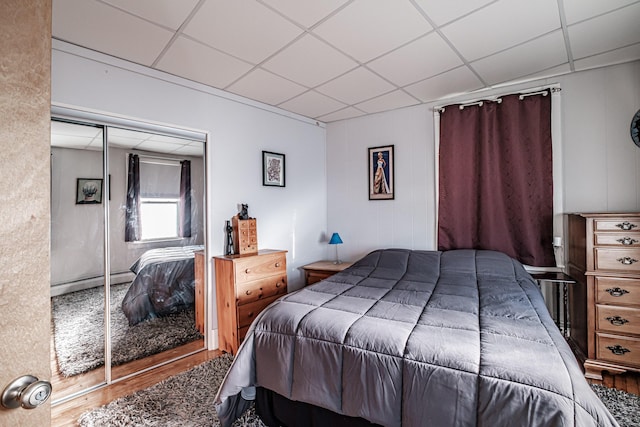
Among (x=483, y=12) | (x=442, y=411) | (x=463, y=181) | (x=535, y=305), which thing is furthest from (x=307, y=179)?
(x=442, y=411)

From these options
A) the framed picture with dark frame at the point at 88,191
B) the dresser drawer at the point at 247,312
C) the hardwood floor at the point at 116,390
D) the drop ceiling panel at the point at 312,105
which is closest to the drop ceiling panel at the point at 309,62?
the drop ceiling panel at the point at 312,105

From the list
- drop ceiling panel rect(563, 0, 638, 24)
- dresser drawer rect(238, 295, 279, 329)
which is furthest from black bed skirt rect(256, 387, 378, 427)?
drop ceiling panel rect(563, 0, 638, 24)

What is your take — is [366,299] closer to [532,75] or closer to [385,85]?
[385,85]

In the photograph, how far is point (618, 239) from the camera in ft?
7.50

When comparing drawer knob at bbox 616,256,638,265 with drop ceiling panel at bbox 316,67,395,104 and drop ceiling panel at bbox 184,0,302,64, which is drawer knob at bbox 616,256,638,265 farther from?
drop ceiling panel at bbox 184,0,302,64

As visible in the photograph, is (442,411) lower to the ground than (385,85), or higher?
lower

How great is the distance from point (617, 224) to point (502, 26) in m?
1.72

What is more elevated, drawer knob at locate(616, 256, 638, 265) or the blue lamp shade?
the blue lamp shade

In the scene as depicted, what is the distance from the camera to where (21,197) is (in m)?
0.60

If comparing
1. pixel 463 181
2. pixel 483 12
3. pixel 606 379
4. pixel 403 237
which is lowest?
pixel 606 379

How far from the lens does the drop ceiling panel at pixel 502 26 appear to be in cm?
190

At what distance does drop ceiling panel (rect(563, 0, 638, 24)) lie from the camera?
1.86 meters

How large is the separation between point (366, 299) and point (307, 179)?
2.35 metres

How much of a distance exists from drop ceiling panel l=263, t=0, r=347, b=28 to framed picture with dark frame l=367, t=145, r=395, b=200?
2.12 m
